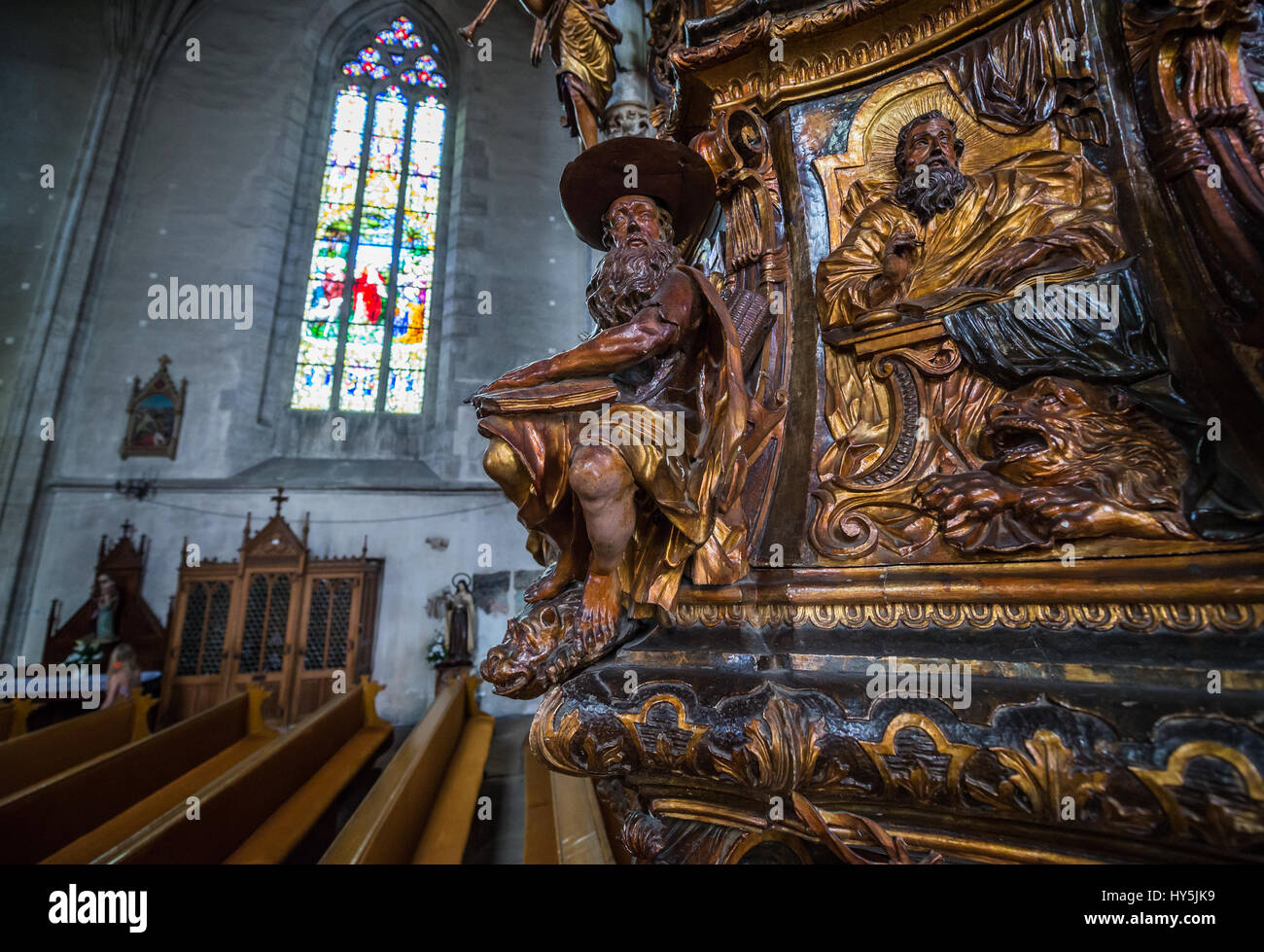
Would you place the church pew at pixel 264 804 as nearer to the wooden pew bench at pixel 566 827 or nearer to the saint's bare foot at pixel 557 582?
the wooden pew bench at pixel 566 827

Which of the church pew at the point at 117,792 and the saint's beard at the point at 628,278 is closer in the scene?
the saint's beard at the point at 628,278

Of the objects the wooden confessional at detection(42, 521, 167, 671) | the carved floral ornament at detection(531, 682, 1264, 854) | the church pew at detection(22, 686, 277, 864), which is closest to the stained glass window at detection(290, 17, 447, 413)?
the wooden confessional at detection(42, 521, 167, 671)

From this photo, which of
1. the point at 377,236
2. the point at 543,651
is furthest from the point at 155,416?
the point at 543,651

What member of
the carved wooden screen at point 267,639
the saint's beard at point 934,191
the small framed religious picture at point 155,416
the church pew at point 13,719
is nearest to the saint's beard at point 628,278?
the saint's beard at point 934,191

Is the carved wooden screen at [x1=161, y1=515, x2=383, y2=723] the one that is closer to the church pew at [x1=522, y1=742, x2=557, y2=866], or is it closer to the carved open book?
the church pew at [x1=522, y1=742, x2=557, y2=866]

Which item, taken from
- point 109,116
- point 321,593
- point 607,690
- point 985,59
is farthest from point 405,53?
→ point 607,690

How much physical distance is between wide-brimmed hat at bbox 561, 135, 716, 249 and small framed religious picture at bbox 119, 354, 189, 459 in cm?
870

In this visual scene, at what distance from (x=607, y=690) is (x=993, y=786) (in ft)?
1.89

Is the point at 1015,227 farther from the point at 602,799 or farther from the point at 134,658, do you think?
the point at 134,658

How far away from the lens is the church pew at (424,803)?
196cm

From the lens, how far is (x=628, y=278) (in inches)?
50.6

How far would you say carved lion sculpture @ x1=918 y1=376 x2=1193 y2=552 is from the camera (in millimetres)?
913

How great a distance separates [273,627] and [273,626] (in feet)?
0.04

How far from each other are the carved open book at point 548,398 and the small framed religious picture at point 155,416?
8951 mm
